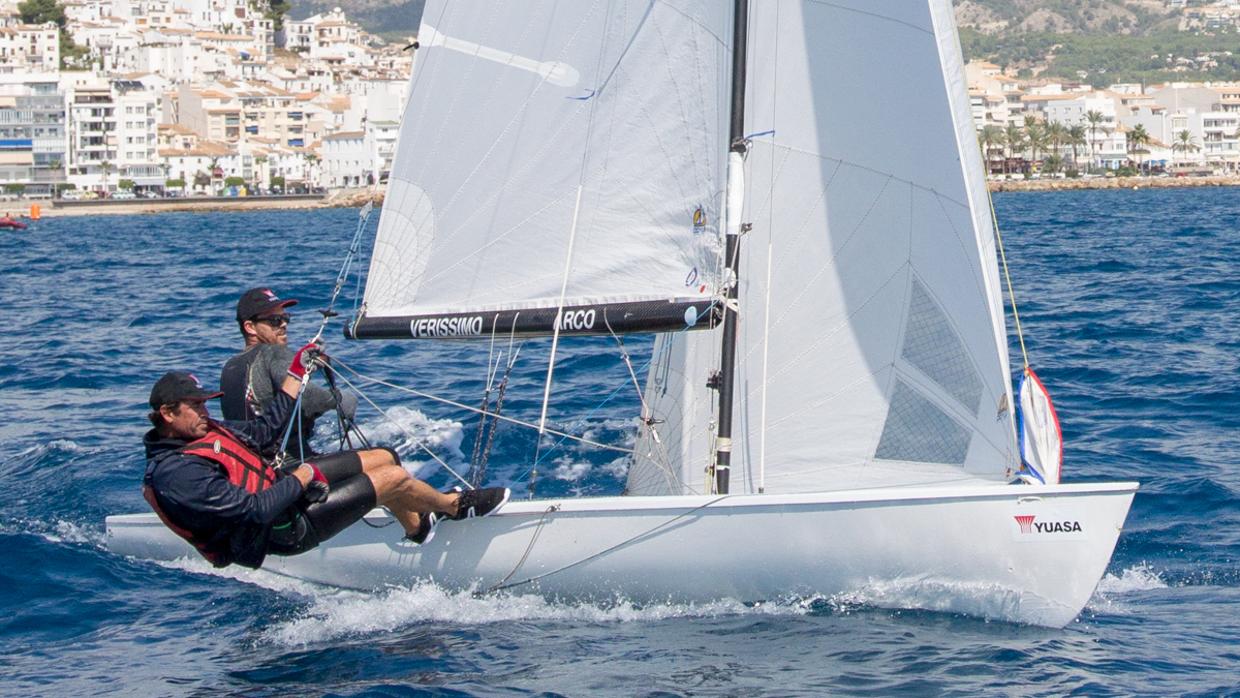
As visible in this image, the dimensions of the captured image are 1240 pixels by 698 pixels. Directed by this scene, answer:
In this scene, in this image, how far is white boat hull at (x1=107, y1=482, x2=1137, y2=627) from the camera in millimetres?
6688

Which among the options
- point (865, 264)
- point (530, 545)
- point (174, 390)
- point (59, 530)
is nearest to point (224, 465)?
point (174, 390)

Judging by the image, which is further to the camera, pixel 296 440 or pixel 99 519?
pixel 99 519

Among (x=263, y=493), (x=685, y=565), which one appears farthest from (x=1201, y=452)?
(x=263, y=493)

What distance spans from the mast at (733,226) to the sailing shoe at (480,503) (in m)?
1.01

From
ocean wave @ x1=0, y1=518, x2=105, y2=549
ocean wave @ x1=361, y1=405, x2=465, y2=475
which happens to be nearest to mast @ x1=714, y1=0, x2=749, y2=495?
ocean wave @ x1=361, y1=405, x2=465, y2=475

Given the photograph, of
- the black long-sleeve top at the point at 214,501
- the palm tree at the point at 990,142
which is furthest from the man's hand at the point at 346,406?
the palm tree at the point at 990,142

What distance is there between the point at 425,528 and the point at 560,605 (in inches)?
27.7

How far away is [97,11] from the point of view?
14925cm

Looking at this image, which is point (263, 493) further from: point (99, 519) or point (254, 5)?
point (254, 5)

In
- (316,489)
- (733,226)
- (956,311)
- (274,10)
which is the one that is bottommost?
(316,489)

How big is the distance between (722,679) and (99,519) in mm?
4579

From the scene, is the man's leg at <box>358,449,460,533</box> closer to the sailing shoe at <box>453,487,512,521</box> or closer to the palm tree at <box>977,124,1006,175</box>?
the sailing shoe at <box>453,487,512,521</box>

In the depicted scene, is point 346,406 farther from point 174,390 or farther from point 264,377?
point 174,390

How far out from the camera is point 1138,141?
10956cm
